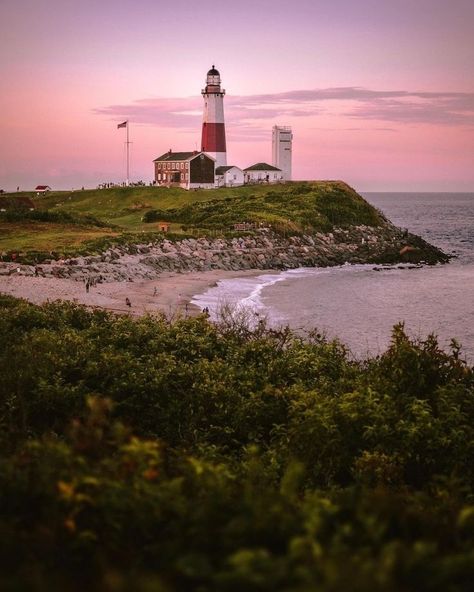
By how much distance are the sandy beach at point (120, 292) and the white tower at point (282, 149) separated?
69.2 meters

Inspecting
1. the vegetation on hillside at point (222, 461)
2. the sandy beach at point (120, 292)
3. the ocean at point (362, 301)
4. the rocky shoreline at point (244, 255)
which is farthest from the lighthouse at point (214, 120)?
the vegetation on hillside at point (222, 461)

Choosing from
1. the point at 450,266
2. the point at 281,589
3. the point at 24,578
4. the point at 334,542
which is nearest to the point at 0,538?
the point at 24,578

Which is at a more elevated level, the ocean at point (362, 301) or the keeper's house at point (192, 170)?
the keeper's house at point (192, 170)

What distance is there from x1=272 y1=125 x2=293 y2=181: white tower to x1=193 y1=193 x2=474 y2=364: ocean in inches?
2156

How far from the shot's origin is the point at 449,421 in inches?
446

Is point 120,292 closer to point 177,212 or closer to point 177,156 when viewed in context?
point 177,212

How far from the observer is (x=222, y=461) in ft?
31.6

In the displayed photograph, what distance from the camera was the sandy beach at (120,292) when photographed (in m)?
30.7

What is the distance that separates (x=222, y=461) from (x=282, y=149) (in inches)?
4102

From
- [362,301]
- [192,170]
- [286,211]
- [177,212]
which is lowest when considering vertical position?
[362,301]

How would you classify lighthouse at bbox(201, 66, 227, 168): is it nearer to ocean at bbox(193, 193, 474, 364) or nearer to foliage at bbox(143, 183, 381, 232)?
foliage at bbox(143, 183, 381, 232)

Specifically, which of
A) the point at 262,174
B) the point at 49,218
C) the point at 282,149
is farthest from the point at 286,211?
the point at 282,149

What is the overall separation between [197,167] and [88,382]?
87.9 metres

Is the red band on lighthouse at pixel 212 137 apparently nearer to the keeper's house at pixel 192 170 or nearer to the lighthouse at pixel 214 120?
the lighthouse at pixel 214 120
